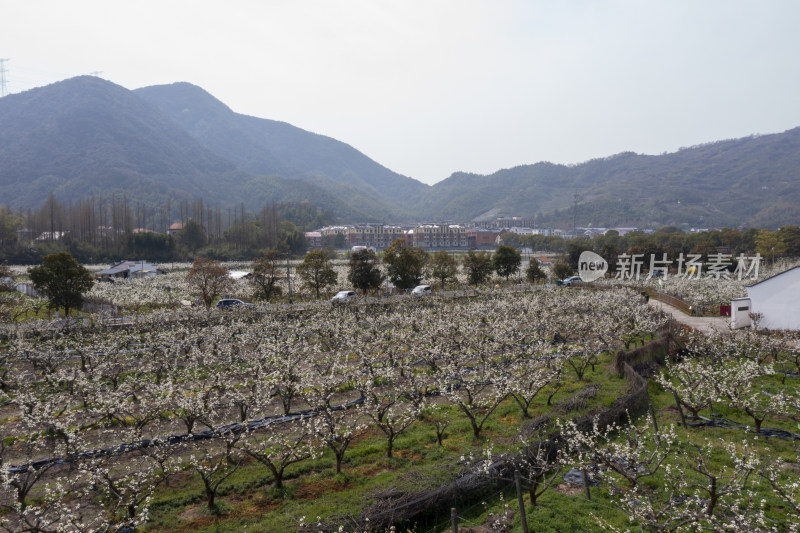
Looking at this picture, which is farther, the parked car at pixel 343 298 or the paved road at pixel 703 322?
the parked car at pixel 343 298

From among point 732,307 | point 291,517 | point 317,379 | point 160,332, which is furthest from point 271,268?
point 732,307

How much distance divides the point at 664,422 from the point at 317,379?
12.3 meters

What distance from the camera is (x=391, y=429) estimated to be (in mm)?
12805

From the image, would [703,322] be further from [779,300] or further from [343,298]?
[343,298]

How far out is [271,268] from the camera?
38.5m

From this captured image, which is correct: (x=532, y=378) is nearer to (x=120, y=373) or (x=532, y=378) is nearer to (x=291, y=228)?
(x=120, y=373)

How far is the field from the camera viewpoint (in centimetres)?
970

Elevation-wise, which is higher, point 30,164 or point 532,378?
point 30,164

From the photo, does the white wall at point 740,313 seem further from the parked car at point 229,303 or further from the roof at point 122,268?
the roof at point 122,268

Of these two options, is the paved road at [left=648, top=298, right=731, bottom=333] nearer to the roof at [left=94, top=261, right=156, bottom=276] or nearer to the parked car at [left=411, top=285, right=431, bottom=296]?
the parked car at [left=411, top=285, right=431, bottom=296]

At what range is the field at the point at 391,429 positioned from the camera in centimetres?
970

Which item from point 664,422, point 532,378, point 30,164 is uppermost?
point 30,164

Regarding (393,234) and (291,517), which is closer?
(291,517)

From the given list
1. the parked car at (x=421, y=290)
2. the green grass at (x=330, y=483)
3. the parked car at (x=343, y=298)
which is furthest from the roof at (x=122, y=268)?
the green grass at (x=330, y=483)
